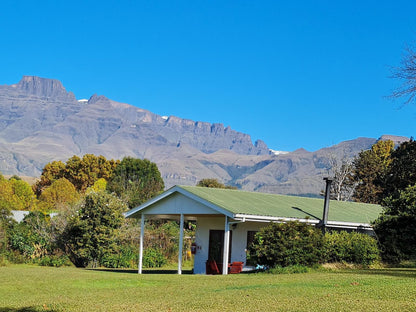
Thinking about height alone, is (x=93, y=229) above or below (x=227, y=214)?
below

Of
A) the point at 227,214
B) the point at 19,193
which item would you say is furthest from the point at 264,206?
the point at 19,193

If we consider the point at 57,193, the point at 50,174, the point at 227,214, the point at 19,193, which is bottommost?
the point at 19,193

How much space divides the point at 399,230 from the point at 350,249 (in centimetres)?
349

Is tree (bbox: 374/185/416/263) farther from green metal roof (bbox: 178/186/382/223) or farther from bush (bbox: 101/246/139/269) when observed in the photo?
bush (bbox: 101/246/139/269)

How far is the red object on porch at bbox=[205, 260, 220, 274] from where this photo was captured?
969 inches

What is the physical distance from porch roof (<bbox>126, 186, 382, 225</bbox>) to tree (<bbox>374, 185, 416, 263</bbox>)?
1.22 meters

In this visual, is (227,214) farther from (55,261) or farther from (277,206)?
(55,261)

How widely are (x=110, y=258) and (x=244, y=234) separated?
7676 millimetres

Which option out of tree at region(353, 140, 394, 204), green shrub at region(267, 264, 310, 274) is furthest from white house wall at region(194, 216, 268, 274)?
tree at region(353, 140, 394, 204)

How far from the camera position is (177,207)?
82.6ft

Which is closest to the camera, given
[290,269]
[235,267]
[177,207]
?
[290,269]

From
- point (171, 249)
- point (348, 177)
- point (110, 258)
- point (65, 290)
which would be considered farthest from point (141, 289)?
point (348, 177)

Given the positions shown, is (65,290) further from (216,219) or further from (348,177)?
(348,177)

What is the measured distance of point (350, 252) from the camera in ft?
74.5
